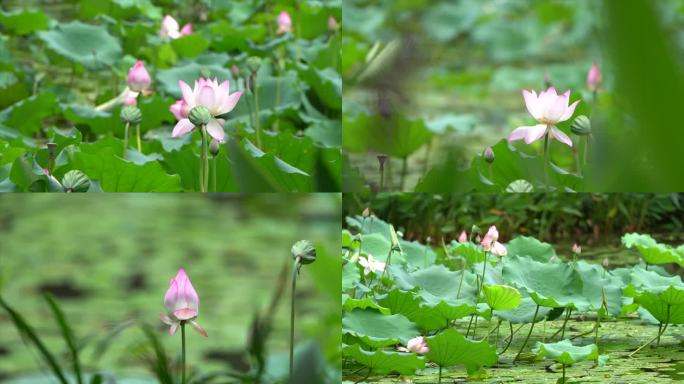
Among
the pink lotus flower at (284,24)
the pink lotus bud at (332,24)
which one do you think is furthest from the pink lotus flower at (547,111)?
the pink lotus bud at (332,24)

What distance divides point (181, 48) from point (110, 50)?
0.22m

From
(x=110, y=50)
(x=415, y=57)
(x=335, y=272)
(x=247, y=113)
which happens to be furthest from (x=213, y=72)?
(x=335, y=272)

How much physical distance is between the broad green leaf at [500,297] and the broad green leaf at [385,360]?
0.19 meters

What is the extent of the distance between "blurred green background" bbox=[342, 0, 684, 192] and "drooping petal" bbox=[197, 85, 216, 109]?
20cm

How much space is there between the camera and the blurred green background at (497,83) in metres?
0.09

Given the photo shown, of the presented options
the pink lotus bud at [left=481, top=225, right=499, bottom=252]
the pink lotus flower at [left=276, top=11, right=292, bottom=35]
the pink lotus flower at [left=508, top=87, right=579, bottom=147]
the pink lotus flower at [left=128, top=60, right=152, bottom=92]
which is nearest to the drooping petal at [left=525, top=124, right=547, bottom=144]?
the pink lotus flower at [left=508, top=87, right=579, bottom=147]

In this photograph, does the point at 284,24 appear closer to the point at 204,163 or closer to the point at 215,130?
the point at 204,163

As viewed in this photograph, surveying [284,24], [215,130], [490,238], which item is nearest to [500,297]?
[490,238]

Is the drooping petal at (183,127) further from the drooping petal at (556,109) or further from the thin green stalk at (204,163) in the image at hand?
the drooping petal at (556,109)

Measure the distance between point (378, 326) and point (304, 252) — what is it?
1.51 ft

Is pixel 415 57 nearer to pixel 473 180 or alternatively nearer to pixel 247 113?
pixel 473 180

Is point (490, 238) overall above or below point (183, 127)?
below

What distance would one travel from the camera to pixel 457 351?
119 cm

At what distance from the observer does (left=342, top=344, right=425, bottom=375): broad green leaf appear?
1149mm
